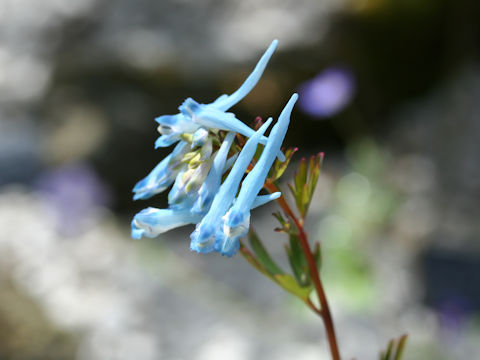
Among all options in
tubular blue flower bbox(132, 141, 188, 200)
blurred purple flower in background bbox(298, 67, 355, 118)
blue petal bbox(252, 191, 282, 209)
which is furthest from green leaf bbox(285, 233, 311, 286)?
blurred purple flower in background bbox(298, 67, 355, 118)

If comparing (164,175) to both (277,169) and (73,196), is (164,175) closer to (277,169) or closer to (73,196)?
(277,169)

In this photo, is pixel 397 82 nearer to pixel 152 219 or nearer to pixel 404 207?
pixel 404 207

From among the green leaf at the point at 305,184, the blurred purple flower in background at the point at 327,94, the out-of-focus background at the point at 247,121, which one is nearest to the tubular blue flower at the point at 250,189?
the green leaf at the point at 305,184

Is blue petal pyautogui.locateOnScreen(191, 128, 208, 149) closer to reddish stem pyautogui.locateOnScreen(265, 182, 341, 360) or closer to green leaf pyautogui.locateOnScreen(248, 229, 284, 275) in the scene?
reddish stem pyautogui.locateOnScreen(265, 182, 341, 360)

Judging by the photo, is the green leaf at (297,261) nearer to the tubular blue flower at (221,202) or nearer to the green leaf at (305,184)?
the green leaf at (305,184)

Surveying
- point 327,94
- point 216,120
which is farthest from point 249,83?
point 327,94

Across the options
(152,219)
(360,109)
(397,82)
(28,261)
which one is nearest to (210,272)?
(28,261)
